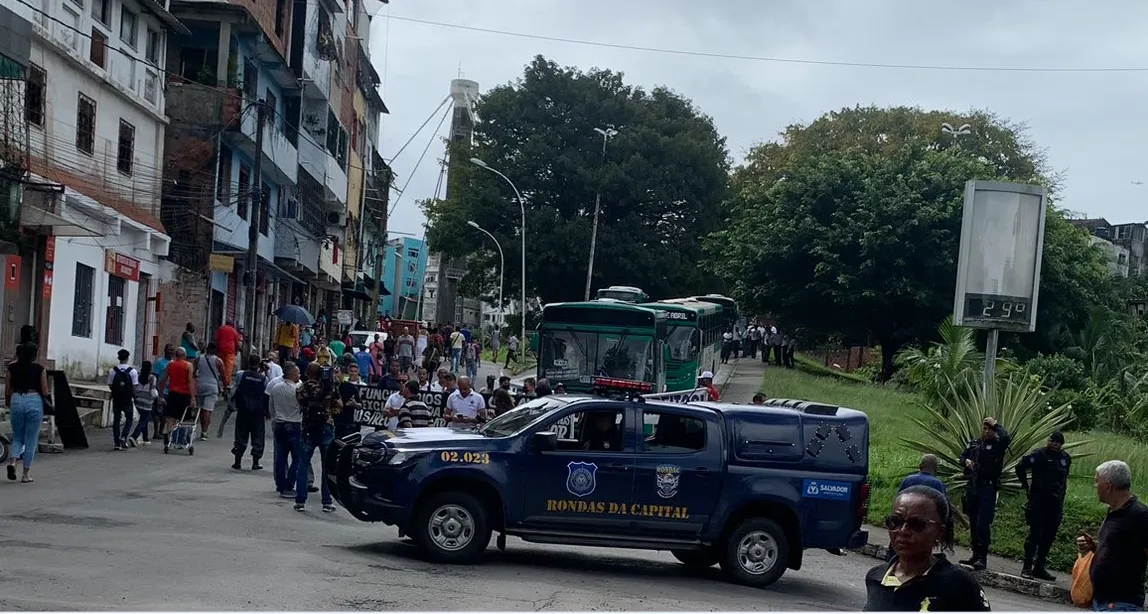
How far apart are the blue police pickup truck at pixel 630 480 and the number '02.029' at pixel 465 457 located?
12mm

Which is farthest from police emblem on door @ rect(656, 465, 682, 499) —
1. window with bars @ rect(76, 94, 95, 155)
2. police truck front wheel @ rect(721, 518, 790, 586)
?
window with bars @ rect(76, 94, 95, 155)

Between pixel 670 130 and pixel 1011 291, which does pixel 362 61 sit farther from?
pixel 1011 291

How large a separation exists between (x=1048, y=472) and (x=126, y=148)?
873 inches

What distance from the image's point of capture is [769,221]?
4897 cm

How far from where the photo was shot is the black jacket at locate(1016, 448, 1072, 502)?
16469 millimetres

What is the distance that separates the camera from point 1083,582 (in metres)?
8.51

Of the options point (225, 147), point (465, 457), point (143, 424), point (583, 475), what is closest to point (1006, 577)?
point (583, 475)

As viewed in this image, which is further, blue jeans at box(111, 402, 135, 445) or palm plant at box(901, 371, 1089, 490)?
blue jeans at box(111, 402, 135, 445)

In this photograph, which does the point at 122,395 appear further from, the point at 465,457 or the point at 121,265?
the point at 121,265

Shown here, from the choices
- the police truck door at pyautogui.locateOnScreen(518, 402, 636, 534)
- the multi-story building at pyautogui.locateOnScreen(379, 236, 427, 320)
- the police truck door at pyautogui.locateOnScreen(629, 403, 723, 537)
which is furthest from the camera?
the multi-story building at pyautogui.locateOnScreen(379, 236, 427, 320)

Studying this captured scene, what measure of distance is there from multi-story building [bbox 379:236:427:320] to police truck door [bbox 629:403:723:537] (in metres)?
86.4

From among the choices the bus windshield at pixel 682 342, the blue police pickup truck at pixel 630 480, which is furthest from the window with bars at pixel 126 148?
the blue police pickup truck at pixel 630 480

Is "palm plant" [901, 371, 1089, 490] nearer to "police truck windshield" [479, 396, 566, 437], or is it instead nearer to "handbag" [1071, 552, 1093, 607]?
"police truck windshield" [479, 396, 566, 437]

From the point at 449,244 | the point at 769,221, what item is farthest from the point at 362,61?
the point at 769,221
